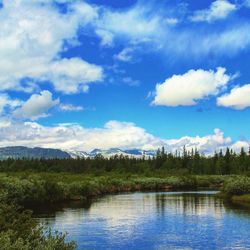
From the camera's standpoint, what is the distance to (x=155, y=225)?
218ft

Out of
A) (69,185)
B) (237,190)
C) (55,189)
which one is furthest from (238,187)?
(55,189)

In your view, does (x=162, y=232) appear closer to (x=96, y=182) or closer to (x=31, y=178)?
(x=31, y=178)

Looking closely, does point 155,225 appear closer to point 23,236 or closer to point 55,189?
point 23,236

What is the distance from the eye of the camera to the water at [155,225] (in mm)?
53000

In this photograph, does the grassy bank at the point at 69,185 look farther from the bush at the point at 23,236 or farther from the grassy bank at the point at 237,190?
the grassy bank at the point at 237,190

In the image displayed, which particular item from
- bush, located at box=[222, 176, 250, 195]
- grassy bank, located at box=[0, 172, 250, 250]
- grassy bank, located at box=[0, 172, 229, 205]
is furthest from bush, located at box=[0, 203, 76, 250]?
bush, located at box=[222, 176, 250, 195]

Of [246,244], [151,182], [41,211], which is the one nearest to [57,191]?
[41,211]

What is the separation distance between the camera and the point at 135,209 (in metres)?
86.0

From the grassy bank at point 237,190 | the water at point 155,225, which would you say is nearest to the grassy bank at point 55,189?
the grassy bank at point 237,190

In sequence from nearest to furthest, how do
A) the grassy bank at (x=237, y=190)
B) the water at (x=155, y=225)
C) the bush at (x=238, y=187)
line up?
the water at (x=155, y=225), the grassy bank at (x=237, y=190), the bush at (x=238, y=187)

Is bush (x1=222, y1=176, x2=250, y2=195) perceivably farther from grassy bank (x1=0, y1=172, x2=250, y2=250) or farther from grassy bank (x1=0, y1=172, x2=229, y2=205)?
grassy bank (x1=0, y1=172, x2=229, y2=205)

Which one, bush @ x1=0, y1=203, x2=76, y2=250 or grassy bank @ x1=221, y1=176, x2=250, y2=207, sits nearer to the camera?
bush @ x1=0, y1=203, x2=76, y2=250

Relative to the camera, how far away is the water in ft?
174

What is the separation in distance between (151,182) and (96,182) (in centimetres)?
3505
